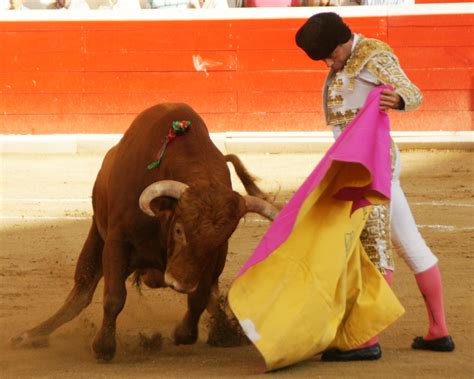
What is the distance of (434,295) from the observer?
3512mm

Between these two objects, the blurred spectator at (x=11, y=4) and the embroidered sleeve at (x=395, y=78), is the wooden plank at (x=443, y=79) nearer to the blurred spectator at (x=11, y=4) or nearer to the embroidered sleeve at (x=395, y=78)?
the blurred spectator at (x=11, y=4)

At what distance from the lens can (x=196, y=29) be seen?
9.23 metres

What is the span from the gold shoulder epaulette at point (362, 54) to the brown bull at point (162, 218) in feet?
1.78

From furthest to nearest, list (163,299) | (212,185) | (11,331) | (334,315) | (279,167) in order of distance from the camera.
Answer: (279,167) < (163,299) < (11,331) < (212,185) < (334,315)

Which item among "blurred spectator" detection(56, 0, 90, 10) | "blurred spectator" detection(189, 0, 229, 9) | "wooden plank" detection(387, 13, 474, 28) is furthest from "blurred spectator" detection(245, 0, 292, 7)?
"blurred spectator" detection(56, 0, 90, 10)

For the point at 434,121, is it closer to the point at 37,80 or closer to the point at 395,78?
the point at 37,80

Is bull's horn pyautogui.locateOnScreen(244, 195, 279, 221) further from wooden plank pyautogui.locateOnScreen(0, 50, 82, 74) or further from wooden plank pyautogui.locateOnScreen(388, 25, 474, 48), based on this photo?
wooden plank pyautogui.locateOnScreen(0, 50, 82, 74)

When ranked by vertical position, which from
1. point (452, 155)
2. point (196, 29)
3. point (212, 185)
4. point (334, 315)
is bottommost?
point (452, 155)

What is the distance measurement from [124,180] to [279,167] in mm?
4398

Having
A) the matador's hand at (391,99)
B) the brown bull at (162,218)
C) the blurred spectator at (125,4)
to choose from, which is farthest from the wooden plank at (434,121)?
the matador's hand at (391,99)

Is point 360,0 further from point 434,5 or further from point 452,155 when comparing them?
point 452,155

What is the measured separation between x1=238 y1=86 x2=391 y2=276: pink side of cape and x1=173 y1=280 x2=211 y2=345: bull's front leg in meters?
0.68

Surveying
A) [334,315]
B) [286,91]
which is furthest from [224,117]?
[334,315]

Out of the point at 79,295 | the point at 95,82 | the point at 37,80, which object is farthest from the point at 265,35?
the point at 79,295
